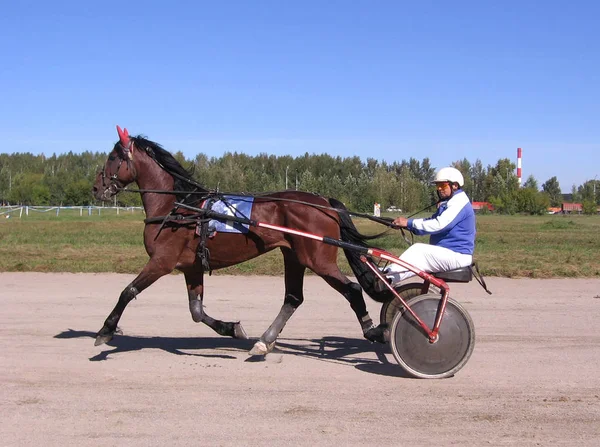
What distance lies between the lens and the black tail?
617cm

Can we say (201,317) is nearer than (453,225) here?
No

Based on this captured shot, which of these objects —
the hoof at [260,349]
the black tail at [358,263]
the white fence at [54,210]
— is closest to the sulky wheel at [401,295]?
the black tail at [358,263]

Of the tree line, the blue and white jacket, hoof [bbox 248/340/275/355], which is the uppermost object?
the tree line

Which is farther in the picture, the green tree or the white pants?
the green tree

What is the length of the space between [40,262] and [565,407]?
432 inches

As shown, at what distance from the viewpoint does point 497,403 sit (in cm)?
492

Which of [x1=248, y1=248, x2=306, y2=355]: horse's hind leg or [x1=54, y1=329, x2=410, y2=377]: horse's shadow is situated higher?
[x1=248, y1=248, x2=306, y2=355]: horse's hind leg

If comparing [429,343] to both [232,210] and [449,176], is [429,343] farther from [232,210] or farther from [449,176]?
[232,210]

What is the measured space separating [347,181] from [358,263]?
115 ft

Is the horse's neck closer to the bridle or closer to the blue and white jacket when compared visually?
the bridle

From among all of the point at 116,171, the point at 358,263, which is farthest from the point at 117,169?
the point at 358,263

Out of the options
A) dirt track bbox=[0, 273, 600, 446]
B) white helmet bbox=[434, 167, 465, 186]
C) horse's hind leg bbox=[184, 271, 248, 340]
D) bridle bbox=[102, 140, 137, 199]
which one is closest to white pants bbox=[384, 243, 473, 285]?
white helmet bbox=[434, 167, 465, 186]

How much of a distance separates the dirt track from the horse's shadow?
2cm

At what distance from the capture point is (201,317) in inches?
262
